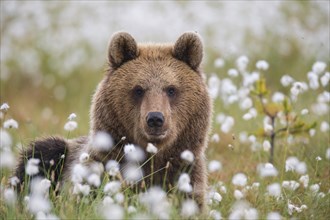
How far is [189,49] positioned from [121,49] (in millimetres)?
595

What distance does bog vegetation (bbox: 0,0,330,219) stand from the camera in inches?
180

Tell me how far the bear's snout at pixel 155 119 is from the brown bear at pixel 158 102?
19cm

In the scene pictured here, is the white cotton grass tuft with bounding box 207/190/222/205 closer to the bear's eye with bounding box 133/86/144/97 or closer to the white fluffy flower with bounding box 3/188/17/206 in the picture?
the bear's eye with bounding box 133/86/144/97

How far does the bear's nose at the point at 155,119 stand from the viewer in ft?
17.2

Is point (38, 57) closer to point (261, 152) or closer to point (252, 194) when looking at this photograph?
point (261, 152)

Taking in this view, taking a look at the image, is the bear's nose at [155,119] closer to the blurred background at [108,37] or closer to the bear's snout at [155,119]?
the bear's snout at [155,119]

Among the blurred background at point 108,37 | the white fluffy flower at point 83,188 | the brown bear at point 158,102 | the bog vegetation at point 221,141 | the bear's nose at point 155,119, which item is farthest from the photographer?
the blurred background at point 108,37

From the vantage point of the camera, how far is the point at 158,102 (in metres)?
5.45

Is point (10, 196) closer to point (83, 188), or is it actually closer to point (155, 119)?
point (83, 188)

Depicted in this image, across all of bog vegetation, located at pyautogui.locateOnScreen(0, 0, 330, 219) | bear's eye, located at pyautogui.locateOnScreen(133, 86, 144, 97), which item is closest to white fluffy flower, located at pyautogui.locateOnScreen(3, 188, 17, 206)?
bog vegetation, located at pyautogui.locateOnScreen(0, 0, 330, 219)

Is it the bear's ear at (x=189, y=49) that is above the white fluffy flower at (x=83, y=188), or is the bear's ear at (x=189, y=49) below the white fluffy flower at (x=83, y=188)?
above

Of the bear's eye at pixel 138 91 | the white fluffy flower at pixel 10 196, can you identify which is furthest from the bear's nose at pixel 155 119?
the white fluffy flower at pixel 10 196

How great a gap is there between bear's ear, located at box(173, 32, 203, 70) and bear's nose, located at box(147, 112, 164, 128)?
2.67ft

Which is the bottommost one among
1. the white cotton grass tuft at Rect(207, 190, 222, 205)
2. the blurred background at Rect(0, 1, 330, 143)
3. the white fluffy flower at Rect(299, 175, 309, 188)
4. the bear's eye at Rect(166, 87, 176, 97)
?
the white cotton grass tuft at Rect(207, 190, 222, 205)
